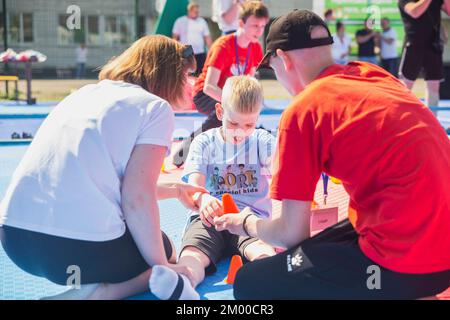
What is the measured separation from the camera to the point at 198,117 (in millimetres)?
8586

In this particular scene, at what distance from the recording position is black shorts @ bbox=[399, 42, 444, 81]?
21.9 feet

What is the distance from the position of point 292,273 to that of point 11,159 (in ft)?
14.6

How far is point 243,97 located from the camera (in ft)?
9.56

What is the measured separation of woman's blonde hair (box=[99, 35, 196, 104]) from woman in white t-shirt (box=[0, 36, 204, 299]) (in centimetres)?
9

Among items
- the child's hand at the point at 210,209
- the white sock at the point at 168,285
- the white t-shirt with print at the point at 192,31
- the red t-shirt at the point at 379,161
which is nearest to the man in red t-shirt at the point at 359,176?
the red t-shirt at the point at 379,161

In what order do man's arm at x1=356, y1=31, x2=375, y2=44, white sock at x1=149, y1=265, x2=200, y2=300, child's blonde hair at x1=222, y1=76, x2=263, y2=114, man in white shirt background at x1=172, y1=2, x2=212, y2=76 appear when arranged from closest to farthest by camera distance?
white sock at x1=149, y1=265, x2=200, y2=300
child's blonde hair at x1=222, y1=76, x2=263, y2=114
man in white shirt background at x1=172, y1=2, x2=212, y2=76
man's arm at x1=356, y1=31, x2=375, y2=44

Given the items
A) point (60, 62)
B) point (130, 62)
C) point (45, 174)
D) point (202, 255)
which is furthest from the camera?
point (60, 62)

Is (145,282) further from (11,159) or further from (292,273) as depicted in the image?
(11,159)

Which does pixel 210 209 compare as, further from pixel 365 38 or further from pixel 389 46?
pixel 389 46

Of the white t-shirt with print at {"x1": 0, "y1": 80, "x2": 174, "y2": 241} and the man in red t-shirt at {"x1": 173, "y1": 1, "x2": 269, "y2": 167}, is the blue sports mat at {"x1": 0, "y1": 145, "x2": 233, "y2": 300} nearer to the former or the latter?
the white t-shirt with print at {"x1": 0, "y1": 80, "x2": 174, "y2": 241}

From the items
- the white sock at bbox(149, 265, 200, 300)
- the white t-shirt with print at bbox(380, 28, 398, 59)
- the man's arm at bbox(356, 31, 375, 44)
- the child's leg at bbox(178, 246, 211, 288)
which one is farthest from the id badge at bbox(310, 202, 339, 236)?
the white t-shirt with print at bbox(380, 28, 398, 59)

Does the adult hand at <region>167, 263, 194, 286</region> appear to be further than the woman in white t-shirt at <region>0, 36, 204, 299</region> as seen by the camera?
Yes

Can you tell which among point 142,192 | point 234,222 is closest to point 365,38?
point 234,222
